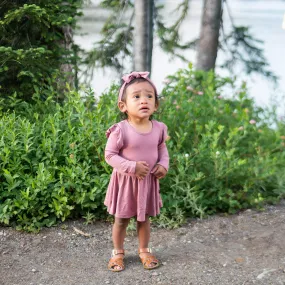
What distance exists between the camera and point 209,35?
27.0ft

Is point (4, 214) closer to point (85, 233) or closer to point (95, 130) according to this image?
point (85, 233)

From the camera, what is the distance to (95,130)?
4.84 m

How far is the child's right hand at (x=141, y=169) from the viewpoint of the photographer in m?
3.49

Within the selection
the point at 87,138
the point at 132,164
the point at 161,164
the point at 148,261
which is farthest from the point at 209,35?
the point at 132,164

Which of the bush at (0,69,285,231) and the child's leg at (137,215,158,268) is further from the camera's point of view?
the bush at (0,69,285,231)

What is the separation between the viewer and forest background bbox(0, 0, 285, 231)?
464 cm

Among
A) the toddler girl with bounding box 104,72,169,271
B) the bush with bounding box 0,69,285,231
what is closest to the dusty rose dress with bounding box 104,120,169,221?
the toddler girl with bounding box 104,72,169,271

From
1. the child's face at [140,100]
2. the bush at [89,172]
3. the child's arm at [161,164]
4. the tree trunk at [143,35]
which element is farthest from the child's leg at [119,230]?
the tree trunk at [143,35]

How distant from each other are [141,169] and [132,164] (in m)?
0.07

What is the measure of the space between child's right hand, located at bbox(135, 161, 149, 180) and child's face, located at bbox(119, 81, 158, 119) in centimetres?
32

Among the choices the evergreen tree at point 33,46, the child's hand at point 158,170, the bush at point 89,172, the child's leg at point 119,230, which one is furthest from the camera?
the evergreen tree at point 33,46

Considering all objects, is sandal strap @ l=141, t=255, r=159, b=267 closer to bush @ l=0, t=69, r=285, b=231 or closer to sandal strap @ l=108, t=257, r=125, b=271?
sandal strap @ l=108, t=257, r=125, b=271

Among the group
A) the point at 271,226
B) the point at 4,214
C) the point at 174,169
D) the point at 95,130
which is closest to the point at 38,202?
the point at 4,214

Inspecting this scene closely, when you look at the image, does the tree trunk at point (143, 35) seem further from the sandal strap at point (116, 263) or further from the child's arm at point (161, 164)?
the sandal strap at point (116, 263)
